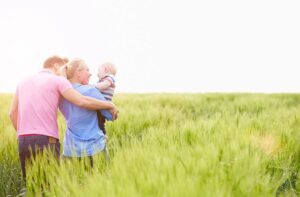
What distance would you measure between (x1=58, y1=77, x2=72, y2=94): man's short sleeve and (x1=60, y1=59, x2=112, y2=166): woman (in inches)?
5.5

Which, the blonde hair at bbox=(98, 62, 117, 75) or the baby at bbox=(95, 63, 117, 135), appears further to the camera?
the blonde hair at bbox=(98, 62, 117, 75)

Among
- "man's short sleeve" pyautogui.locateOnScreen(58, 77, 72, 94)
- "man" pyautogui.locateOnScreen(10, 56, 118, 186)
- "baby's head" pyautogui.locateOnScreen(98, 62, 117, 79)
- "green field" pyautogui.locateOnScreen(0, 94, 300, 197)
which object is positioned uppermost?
"baby's head" pyautogui.locateOnScreen(98, 62, 117, 79)

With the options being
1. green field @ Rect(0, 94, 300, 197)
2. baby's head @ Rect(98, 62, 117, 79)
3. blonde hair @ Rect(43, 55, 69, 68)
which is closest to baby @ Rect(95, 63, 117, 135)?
baby's head @ Rect(98, 62, 117, 79)

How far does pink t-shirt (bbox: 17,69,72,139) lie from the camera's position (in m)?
3.44

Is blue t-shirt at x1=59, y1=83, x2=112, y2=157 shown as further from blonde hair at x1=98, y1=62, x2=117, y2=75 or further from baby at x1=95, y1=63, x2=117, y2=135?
blonde hair at x1=98, y1=62, x2=117, y2=75

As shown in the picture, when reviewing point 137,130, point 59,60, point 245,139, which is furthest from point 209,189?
point 137,130

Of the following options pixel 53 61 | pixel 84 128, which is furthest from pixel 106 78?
pixel 84 128

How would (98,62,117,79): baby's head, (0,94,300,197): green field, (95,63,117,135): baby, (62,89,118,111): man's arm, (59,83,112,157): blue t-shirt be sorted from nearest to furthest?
(0,94,300,197): green field → (62,89,118,111): man's arm → (59,83,112,157): blue t-shirt → (95,63,117,135): baby → (98,62,117,79): baby's head

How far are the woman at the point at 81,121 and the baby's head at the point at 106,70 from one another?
713 mm

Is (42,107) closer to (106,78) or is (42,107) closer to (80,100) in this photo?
(80,100)

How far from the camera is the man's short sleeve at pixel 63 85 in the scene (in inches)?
133

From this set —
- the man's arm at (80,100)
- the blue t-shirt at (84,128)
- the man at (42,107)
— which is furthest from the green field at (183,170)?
the man's arm at (80,100)

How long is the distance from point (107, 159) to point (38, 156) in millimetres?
577

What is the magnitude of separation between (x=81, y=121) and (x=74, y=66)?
47cm
